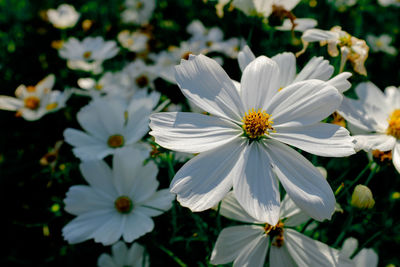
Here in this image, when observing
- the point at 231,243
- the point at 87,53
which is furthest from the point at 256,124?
the point at 87,53

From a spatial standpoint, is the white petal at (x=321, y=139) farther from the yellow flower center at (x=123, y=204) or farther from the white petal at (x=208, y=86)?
the yellow flower center at (x=123, y=204)

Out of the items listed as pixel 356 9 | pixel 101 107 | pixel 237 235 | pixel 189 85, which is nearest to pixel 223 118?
pixel 189 85

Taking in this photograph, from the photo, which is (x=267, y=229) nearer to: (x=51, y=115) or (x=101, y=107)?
(x=101, y=107)

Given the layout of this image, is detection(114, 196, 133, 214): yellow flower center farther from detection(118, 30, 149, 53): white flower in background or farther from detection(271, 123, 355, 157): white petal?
detection(118, 30, 149, 53): white flower in background

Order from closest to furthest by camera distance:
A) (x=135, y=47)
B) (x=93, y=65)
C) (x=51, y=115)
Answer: (x=51, y=115), (x=93, y=65), (x=135, y=47)

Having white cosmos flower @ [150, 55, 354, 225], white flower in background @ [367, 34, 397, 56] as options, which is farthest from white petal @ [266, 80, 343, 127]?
white flower in background @ [367, 34, 397, 56]

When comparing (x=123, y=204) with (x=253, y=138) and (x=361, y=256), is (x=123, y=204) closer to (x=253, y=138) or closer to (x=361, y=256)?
(x=253, y=138)

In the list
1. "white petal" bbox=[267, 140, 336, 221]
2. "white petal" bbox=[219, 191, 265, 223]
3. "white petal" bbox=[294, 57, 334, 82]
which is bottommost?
"white petal" bbox=[219, 191, 265, 223]
